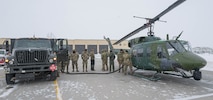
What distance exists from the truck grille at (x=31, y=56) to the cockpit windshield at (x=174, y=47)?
5.34m

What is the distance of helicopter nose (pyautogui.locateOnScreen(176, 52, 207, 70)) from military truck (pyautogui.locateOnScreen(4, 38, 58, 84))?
530cm

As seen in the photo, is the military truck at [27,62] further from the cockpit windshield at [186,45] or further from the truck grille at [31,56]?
the cockpit windshield at [186,45]

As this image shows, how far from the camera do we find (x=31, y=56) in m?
7.65

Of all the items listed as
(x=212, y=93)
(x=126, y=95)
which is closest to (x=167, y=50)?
(x=212, y=93)

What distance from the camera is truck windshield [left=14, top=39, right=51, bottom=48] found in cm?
838

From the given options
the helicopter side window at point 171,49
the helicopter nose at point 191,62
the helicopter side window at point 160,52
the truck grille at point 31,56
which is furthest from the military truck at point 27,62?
the helicopter nose at point 191,62

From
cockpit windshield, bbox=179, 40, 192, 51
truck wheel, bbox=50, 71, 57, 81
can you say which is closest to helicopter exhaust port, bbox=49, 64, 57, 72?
truck wheel, bbox=50, 71, 57, 81

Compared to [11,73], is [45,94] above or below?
below

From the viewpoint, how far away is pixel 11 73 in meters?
7.35

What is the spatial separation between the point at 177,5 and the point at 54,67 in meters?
5.72

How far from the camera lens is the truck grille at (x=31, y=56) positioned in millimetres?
7536

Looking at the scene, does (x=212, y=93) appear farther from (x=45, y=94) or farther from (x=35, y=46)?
(x=35, y=46)

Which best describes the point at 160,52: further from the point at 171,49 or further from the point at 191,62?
the point at 191,62

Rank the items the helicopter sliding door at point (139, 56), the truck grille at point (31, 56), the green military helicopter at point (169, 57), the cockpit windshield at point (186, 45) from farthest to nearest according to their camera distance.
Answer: the helicopter sliding door at point (139, 56) → the cockpit windshield at point (186, 45) → the truck grille at point (31, 56) → the green military helicopter at point (169, 57)
